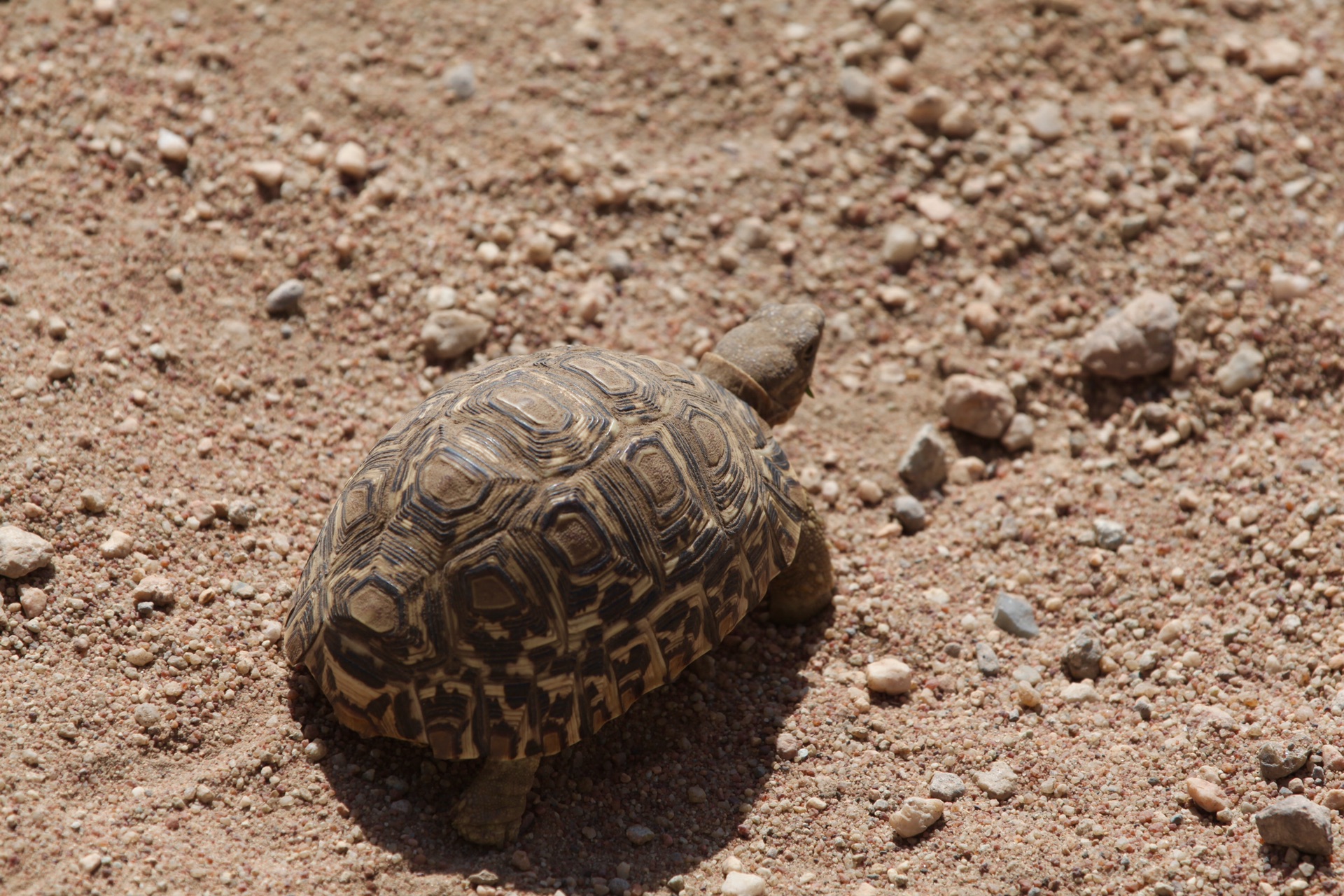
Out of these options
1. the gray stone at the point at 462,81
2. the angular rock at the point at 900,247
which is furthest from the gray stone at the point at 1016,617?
the gray stone at the point at 462,81

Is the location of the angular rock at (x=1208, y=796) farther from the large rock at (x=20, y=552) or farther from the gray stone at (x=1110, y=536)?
the large rock at (x=20, y=552)

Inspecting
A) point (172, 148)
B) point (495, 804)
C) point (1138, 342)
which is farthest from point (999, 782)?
point (172, 148)

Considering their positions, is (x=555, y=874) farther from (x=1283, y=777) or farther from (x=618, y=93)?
(x=618, y=93)

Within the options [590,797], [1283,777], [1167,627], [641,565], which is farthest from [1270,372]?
[590,797]

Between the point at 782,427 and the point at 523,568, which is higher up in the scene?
the point at 523,568

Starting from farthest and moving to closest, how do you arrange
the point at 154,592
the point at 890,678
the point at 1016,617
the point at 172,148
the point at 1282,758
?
the point at 172,148, the point at 1016,617, the point at 890,678, the point at 154,592, the point at 1282,758

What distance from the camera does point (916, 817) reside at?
329 centimetres

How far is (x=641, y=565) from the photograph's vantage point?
10.6 feet

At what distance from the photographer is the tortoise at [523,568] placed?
3.07 metres

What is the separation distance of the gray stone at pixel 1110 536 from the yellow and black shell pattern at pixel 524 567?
152 cm

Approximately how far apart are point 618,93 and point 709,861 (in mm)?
3585

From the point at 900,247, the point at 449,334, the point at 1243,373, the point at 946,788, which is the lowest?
the point at 946,788

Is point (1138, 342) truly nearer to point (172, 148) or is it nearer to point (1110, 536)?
point (1110, 536)

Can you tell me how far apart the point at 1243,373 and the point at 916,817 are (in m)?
2.45
